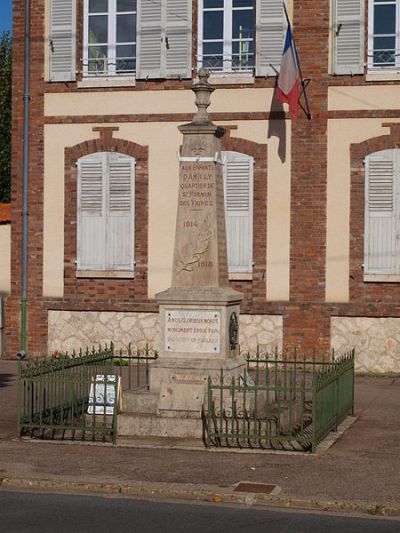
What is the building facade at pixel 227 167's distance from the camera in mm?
21234

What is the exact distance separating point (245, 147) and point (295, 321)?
3.59m

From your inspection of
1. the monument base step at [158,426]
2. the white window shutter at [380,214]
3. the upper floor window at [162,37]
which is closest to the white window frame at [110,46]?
the upper floor window at [162,37]

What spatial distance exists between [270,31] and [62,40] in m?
4.34

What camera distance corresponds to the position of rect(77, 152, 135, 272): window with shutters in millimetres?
22297

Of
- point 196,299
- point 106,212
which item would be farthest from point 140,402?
point 106,212

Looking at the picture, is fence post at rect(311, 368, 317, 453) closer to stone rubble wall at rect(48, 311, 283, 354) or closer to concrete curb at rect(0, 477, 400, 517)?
concrete curb at rect(0, 477, 400, 517)

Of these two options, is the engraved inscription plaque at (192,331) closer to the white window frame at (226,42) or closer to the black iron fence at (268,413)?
the black iron fence at (268,413)

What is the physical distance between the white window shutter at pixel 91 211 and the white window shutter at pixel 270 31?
386 centimetres

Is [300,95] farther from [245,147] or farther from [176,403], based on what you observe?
[176,403]

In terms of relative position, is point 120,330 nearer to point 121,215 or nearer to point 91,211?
point 121,215

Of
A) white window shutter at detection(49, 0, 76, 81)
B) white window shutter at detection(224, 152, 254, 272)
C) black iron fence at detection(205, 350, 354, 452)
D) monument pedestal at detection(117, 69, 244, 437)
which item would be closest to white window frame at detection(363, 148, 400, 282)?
white window shutter at detection(224, 152, 254, 272)

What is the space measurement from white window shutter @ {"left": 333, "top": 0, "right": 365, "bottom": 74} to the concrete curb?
12.8 metres

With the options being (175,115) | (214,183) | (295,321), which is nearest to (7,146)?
(175,115)

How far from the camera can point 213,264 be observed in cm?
1386
